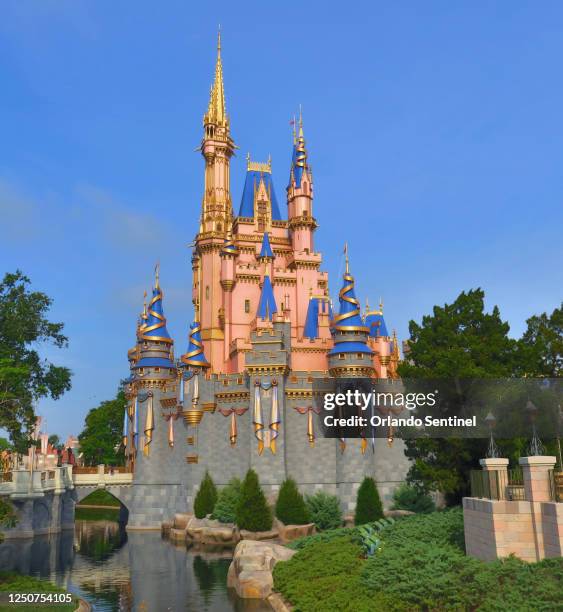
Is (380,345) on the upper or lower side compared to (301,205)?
lower

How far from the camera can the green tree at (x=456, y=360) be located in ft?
92.9

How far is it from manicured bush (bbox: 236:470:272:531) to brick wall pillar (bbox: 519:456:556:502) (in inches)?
880

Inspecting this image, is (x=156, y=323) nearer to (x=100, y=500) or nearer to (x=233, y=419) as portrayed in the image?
(x=233, y=419)

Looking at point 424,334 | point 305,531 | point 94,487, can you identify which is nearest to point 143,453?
point 94,487

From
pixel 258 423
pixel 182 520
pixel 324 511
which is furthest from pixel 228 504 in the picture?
pixel 324 511

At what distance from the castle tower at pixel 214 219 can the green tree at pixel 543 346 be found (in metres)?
28.2

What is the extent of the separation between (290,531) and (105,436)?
4487cm

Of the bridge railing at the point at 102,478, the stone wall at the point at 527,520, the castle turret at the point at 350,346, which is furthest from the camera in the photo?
the bridge railing at the point at 102,478

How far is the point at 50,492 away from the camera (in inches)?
1855

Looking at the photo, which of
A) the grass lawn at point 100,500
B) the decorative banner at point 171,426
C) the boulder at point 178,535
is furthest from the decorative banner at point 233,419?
the grass lawn at point 100,500

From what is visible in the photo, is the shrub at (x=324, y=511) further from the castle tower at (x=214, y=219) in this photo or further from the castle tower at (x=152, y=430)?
the castle tower at (x=214, y=219)

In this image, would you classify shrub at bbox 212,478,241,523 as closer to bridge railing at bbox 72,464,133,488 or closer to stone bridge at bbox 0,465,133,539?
stone bridge at bbox 0,465,133,539

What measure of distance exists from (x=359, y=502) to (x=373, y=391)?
8.68 m

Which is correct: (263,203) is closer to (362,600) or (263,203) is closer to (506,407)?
(506,407)
